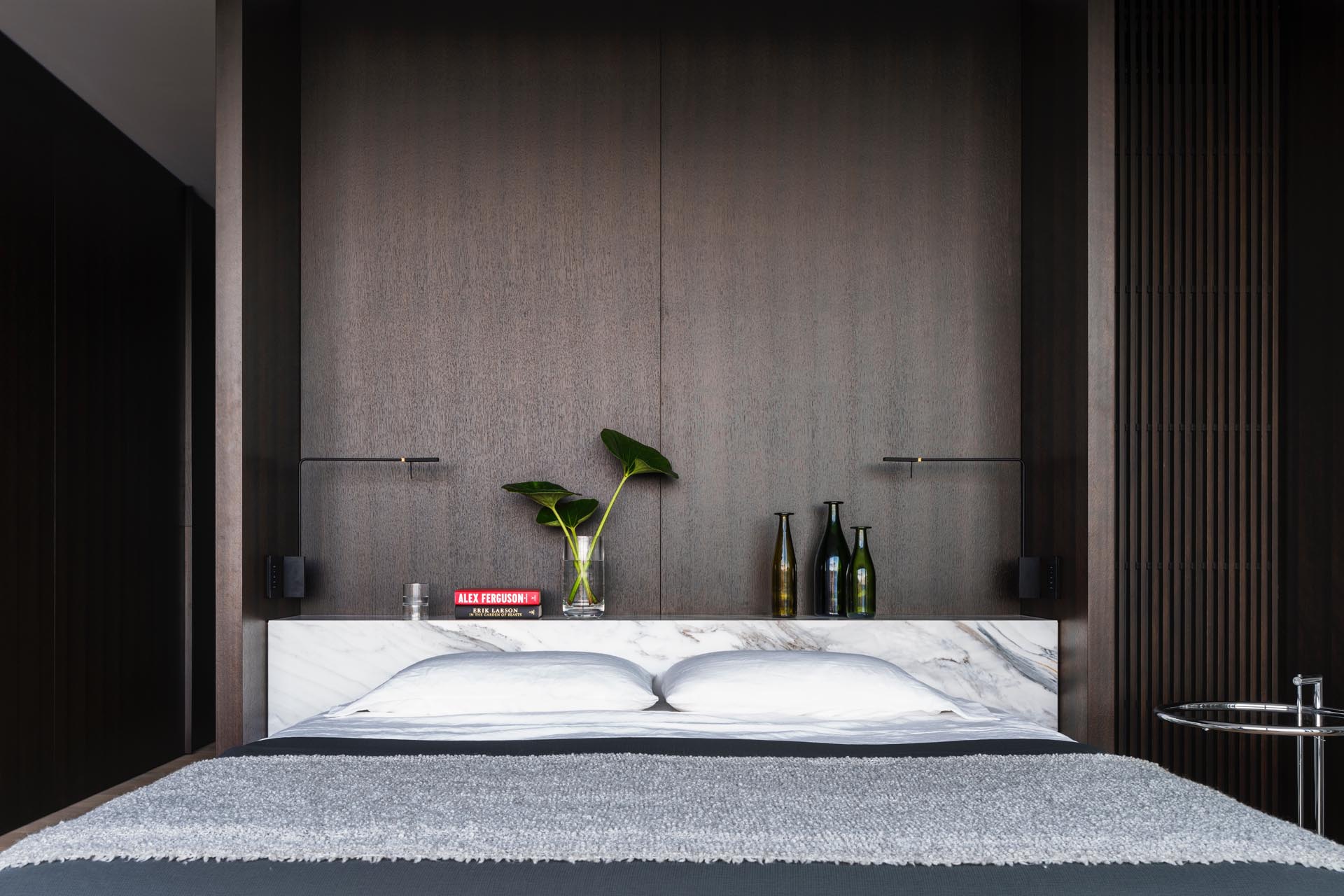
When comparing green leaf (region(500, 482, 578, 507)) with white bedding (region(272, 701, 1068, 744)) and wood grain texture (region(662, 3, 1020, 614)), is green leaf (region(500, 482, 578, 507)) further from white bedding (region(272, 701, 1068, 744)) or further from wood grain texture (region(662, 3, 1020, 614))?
white bedding (region(272, 701, 1068, 744))

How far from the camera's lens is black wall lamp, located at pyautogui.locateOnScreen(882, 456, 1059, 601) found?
308 cm

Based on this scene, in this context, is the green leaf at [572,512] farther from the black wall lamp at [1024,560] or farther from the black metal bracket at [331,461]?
the black wall lamp at [1024,560]

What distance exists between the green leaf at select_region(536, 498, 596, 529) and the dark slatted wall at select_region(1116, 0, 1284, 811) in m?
1.42

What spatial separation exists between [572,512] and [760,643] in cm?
62

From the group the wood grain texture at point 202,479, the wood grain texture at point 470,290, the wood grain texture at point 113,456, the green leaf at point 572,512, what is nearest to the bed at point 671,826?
the green leaf at point 572,512

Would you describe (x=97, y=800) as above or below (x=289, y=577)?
below

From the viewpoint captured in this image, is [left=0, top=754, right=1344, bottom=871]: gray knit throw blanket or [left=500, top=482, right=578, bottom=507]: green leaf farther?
[left=500, top=482, right=578, bottom=507]: green leaf

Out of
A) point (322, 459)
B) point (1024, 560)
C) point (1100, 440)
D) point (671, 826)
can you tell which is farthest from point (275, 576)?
point (1100, 440)

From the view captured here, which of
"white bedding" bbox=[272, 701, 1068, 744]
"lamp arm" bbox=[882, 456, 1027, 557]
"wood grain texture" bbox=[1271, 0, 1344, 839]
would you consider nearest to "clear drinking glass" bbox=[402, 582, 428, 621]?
"white bedding" bbox=[272, 701, 1068, 744]

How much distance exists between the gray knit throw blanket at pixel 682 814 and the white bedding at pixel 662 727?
0.85ft

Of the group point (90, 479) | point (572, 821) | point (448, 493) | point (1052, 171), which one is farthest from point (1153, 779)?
point (90, 479)

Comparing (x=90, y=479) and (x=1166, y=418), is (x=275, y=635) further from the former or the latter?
(x=1166, y=418)

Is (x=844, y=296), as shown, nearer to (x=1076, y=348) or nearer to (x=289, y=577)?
(x=1076, y=348)

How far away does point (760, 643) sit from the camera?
3039 mm
